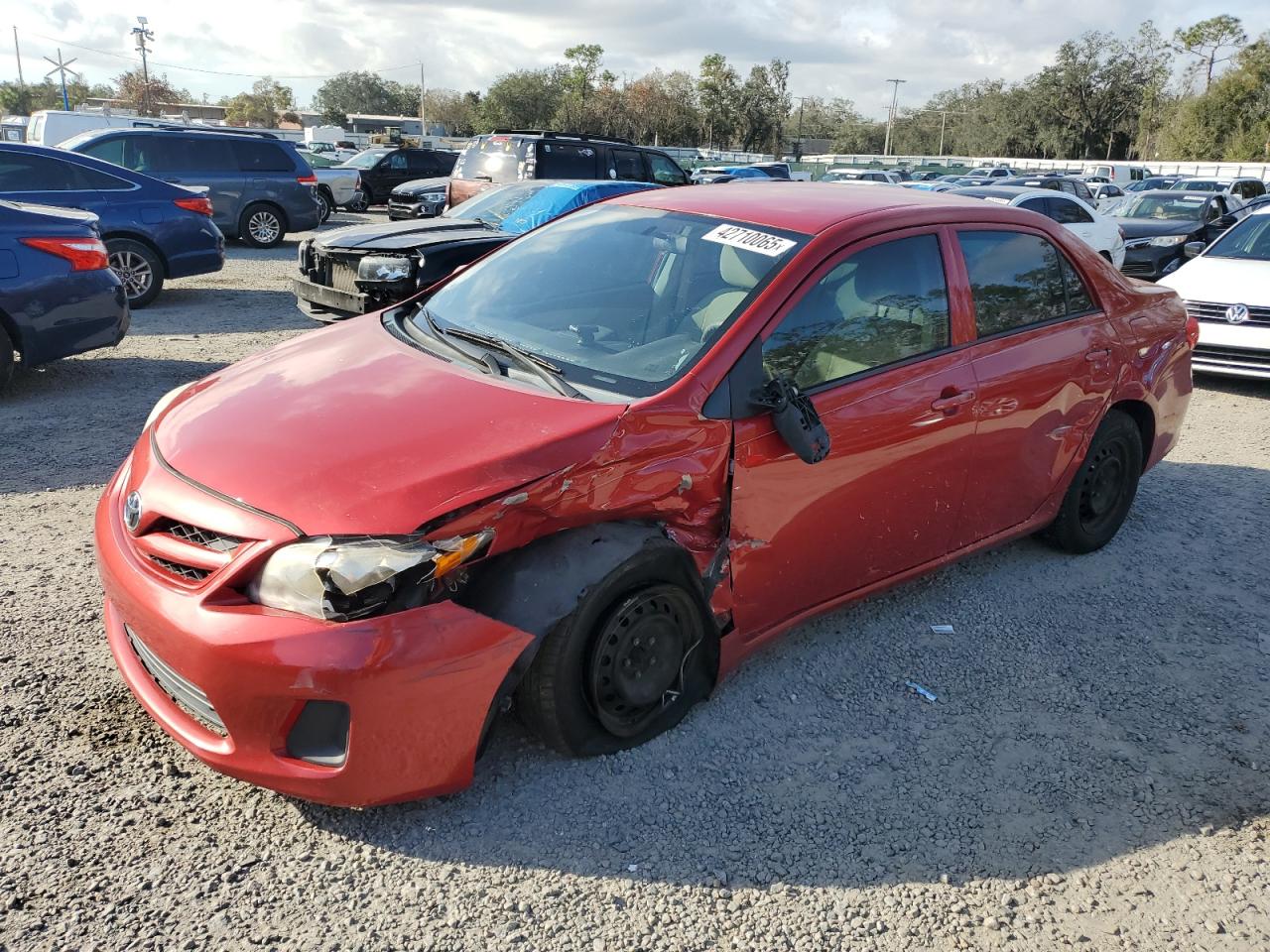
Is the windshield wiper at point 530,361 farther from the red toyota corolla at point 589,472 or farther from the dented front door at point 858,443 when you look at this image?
the dented front door at point 858,443

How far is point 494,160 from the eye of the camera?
45.8ft

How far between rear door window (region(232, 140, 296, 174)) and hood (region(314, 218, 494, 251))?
7.23 metres

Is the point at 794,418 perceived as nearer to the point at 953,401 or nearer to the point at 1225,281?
the point at 953,401

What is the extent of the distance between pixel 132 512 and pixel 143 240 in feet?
27.6

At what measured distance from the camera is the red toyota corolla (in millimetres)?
2477

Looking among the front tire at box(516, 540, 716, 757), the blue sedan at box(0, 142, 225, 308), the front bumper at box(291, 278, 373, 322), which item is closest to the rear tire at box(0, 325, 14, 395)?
the front bumper at box(291, 278, 373, 322)

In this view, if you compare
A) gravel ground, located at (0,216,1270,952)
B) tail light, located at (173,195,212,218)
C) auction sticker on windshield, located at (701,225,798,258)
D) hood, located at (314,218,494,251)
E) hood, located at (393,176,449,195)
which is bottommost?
gravel ground, located at (0,216,1270,952)

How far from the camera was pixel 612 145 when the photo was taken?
14328 millimetres

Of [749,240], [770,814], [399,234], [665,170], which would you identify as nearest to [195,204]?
[399,234]

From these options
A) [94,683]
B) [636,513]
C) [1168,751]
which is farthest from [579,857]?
[1168,751]

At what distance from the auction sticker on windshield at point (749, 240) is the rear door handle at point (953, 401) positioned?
2.68 ft

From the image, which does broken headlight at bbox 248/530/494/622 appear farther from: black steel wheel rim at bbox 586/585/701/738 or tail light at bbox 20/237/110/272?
tail light at bbox 20/237/110/272

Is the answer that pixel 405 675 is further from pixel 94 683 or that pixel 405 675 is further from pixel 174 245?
pixel 174 245

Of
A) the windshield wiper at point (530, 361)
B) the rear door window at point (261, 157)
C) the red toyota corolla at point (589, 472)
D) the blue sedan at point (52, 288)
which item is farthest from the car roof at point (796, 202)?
the rear door window at point (261, 157)
